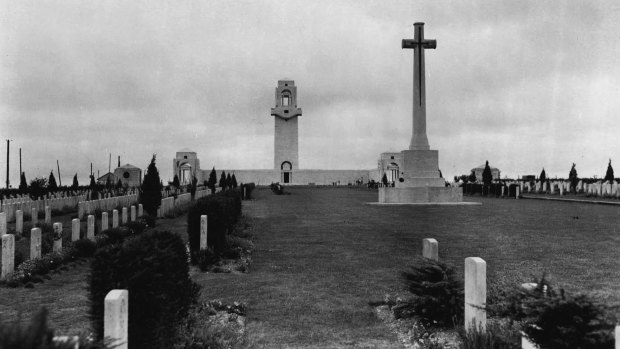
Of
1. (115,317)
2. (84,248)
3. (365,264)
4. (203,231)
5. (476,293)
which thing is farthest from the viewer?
(84,248)


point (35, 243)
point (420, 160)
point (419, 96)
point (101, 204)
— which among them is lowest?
point (35, 243)

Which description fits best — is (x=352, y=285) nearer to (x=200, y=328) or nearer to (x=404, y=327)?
(x=404, y=327)

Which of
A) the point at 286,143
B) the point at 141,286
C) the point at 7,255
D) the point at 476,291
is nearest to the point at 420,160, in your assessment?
the point at 7,255

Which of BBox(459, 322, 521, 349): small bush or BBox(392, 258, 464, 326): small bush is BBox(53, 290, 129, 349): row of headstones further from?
BBox(392, 258, 464, 326): small bush

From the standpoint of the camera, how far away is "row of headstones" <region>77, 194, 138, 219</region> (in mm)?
21011

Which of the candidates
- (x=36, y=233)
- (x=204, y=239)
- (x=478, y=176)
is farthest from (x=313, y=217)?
A: (x=478, y=176)

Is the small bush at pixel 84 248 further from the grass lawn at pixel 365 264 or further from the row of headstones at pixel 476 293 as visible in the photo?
the row of headstones at pixel 476 293

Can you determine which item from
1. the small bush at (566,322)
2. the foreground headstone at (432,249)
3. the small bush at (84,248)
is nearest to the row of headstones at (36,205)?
the small bush at (84,248)

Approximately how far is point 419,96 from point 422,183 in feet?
13.3

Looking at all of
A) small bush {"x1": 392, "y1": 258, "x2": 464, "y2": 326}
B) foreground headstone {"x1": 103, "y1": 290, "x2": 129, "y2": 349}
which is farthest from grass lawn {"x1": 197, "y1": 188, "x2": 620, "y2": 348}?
foreground headstone {"x1": 103, "y1": 290, "x2": 129, "y2": 349}

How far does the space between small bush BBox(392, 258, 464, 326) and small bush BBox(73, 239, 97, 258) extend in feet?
25.6

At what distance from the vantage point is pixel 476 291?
16.7 feet

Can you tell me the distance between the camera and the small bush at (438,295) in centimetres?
586

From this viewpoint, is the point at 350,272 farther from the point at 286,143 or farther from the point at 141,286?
the point at 286,143
